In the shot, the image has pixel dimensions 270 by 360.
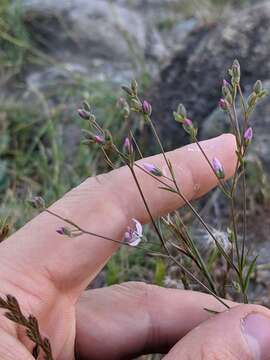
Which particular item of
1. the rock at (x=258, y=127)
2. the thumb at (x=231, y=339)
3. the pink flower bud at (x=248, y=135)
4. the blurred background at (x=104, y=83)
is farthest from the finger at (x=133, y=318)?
the rock at (x=258, y=127)

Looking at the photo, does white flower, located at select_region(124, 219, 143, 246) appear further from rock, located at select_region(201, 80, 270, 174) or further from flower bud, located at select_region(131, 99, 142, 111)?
rock, located at select_region(201, 80, 270, 174)

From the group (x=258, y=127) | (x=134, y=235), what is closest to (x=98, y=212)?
(x=134, y=235)

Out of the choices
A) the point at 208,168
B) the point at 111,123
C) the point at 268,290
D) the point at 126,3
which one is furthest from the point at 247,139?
the point at 126,3

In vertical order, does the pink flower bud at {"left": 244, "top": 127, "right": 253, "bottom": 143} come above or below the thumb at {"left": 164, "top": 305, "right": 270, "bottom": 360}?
above

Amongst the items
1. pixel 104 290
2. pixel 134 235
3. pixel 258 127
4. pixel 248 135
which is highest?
pixel 248 135

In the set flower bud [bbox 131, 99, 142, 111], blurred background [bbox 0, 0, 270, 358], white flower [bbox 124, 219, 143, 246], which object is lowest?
blurred background [bbox 0, 0, 270, 358]

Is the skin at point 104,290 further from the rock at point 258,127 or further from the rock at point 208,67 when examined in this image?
the rock at point 208,67

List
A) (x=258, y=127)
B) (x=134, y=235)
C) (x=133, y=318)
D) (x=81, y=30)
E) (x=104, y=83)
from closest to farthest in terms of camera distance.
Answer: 1. (x=134, y=235)
2. (x=133, y=318)
3. (x=258, y=127)
4. (x=104, y=83)
5. (x=81, y=30)

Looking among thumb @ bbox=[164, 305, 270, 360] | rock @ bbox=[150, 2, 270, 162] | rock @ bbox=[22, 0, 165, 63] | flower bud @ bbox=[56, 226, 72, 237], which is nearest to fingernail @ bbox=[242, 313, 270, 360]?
thumb @ bbox=[164, 305, 270, 360]

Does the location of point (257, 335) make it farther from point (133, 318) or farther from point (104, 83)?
point (104, 83)
